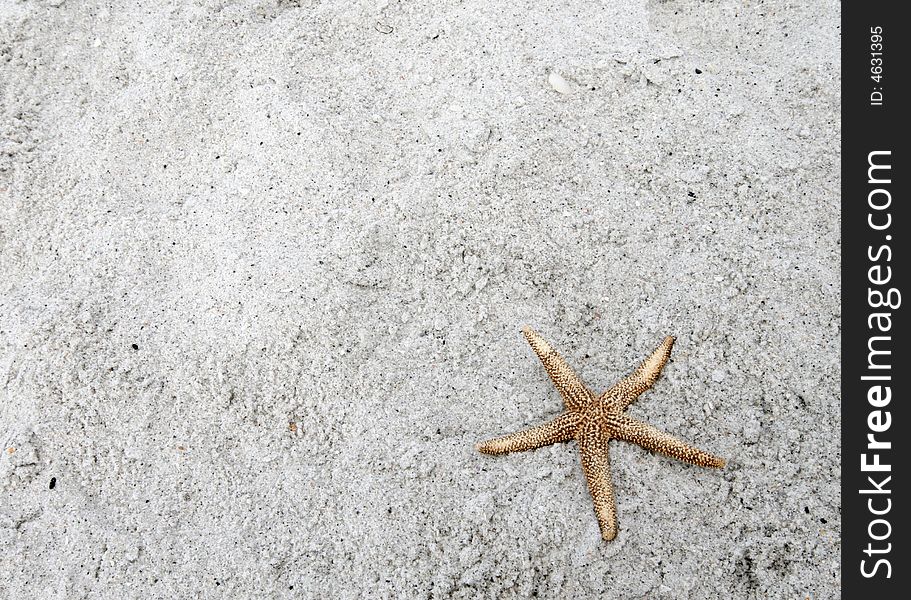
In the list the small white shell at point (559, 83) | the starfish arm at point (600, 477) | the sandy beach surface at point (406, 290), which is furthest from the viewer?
the small white shell at point (559, 83)

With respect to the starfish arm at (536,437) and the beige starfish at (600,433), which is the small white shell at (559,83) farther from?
the starfish arm at (536,437)

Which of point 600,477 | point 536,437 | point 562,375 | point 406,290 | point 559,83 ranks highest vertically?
point 559,83

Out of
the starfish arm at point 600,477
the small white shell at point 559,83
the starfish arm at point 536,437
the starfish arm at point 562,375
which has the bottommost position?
the starfish arm at point 600,477

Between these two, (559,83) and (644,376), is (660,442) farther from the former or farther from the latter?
(559,83)

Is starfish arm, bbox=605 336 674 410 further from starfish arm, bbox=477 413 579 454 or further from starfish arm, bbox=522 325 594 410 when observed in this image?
starfish arm, bbox=477 413 579 454

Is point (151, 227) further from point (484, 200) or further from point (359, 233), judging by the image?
point (484, 200)

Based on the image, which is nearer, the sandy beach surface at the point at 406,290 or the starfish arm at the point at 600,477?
the starfish arm at the point at 600,477

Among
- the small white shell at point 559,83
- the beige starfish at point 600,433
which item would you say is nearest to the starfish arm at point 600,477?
the beige starfish at point 600,433
